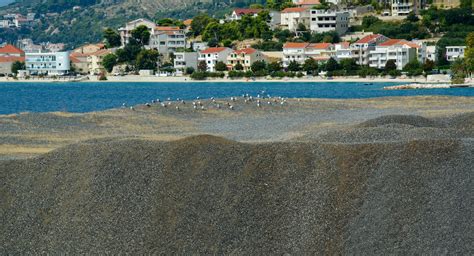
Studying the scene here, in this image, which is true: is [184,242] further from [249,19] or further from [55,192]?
[249,19]

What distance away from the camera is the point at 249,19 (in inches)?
6102

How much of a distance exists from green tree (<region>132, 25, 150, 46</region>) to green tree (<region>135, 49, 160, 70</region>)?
681cm

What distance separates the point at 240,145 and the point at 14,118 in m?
25.1

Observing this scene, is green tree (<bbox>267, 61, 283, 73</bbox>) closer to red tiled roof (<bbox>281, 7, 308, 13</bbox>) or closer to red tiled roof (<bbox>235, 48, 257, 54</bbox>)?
red tiled roof (<bbox>235, 48, 257, 54</bbox>)

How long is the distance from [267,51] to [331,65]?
15033 mm

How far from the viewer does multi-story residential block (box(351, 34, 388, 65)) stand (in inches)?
5017

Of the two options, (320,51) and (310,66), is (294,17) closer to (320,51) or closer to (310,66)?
(320,51)

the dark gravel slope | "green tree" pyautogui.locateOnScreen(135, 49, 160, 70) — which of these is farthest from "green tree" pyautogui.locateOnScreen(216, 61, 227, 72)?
the dark gravel slope

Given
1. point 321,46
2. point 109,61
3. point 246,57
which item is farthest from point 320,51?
point 109,61

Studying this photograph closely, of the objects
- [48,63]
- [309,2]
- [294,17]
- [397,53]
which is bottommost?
[48,63]

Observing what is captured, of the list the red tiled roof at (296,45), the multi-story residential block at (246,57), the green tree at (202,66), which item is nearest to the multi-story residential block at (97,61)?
the green tree at (202,66)

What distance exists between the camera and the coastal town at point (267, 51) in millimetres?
125562

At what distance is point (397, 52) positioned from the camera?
12431 cm

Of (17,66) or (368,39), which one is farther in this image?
(17,66)
